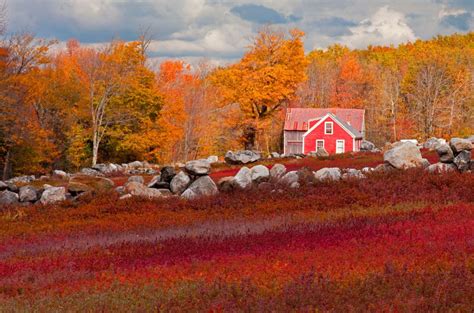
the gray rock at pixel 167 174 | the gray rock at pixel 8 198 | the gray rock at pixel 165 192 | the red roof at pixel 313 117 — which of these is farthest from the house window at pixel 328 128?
the gray rock at pixel 8 198

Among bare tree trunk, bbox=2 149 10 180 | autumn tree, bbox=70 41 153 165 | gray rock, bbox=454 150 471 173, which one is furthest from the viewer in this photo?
autumn tree, bbox=70 41 153 165

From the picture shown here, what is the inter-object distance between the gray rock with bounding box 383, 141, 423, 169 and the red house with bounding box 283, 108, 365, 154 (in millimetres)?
44992

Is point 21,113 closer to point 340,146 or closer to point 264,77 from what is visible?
point 264,77

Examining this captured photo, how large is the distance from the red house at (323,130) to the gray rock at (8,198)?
1951 inches

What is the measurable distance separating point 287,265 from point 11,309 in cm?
426

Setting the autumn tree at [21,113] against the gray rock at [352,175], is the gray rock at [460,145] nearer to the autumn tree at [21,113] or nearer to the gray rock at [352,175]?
the gray rock at [352,175]

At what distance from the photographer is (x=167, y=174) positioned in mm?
28297

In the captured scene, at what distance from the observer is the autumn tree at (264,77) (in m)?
64.1

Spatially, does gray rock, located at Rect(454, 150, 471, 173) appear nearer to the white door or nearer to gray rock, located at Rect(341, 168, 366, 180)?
gray rock, located at Rect(341, 168, 366, 180)

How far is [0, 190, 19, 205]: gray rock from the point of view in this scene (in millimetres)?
26297

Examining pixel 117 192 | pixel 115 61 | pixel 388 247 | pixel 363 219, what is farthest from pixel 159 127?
pixel 388 247

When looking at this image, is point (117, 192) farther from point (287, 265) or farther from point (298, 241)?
point (287, 265)

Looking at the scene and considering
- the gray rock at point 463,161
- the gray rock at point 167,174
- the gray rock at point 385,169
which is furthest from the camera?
the gray rock at point 167,174

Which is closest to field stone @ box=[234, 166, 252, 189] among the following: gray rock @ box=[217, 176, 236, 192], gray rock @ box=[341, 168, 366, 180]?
gray rock @ box=[217, 176, 236, 192]
